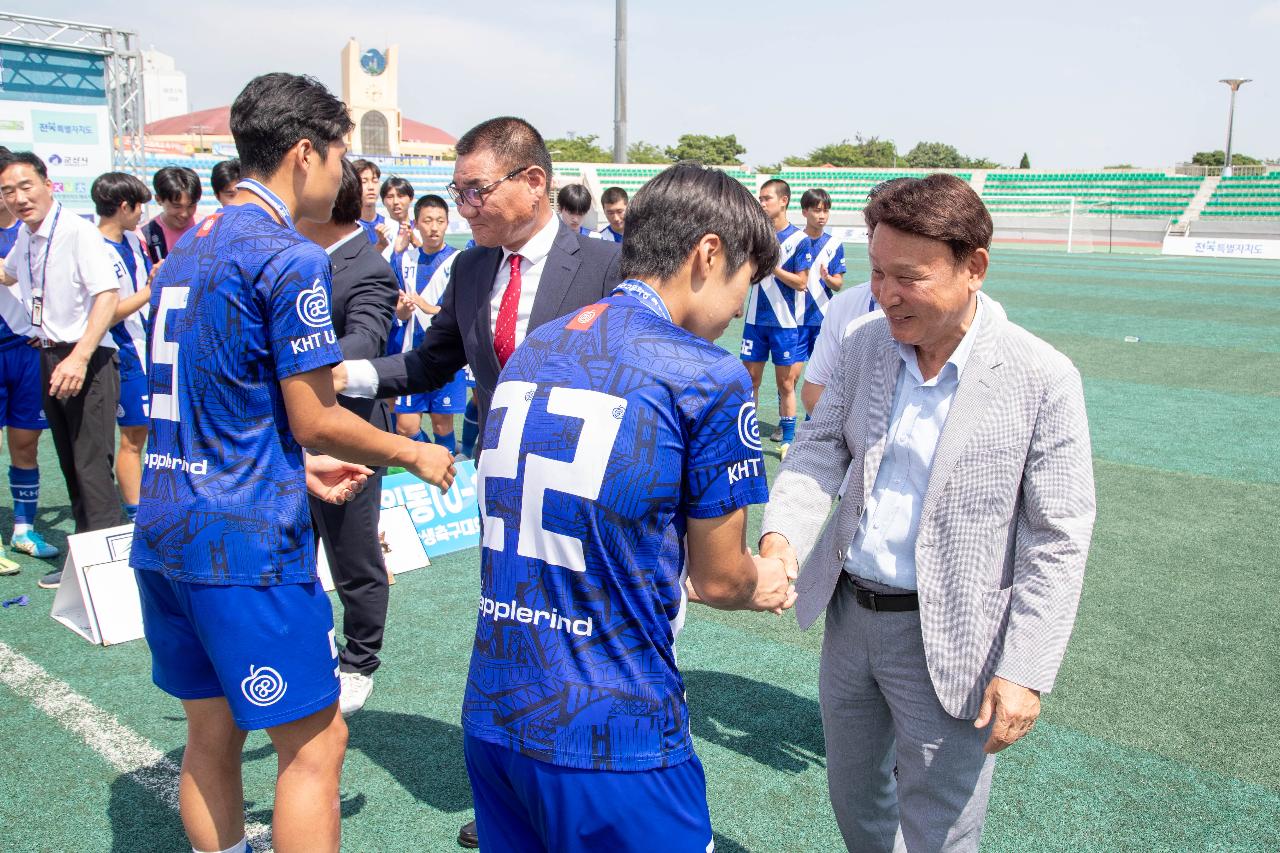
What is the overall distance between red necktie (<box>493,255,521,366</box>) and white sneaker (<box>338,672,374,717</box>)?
5.86 ft

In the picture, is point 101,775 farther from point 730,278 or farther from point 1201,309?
point 1201,309

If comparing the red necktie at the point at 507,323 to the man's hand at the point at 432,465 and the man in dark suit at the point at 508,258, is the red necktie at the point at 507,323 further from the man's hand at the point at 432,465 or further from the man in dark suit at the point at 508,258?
the man's hand at the point at 432,465

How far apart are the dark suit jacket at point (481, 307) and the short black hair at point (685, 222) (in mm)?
1094

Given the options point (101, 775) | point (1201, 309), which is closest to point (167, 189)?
point (101, 775)

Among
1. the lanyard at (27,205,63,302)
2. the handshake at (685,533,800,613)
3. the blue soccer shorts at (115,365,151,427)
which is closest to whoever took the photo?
the handshake at (685,533,800,613)

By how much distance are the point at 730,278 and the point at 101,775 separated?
3.21 metres

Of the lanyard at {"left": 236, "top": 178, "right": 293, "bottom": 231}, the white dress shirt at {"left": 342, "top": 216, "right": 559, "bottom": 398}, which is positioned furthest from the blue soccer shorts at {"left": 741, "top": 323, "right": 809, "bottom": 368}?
the lanyard at {"left": 236, "top": 178, "right": 293, "bottom": 231}

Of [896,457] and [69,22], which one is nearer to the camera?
[896,457]

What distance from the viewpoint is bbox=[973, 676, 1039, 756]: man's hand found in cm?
218

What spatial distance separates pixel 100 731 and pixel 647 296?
3400 millimetres

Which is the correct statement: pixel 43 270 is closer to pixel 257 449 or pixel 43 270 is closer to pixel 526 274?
pixel 526 274

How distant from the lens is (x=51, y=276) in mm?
5520

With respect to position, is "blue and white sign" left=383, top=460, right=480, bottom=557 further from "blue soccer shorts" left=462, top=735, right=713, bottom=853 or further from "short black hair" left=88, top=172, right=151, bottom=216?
"blue soccer shorts" left=462, top=735, right=713, bottom=853

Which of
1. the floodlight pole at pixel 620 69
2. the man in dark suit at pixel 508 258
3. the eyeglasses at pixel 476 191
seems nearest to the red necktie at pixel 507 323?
the man in dark suit at pixel 508 258
